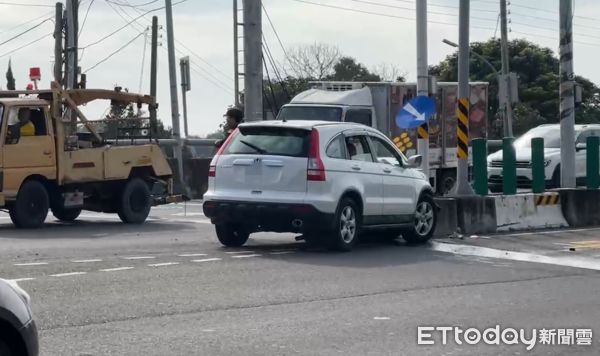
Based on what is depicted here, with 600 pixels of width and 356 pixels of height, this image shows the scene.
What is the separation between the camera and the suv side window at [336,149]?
14.7m

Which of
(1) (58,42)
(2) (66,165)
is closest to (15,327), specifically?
(2) (66,165)

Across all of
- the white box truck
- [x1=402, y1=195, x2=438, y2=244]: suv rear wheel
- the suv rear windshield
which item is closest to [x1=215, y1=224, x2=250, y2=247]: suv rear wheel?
the suv rear windshield

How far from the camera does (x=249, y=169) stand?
14570 millimetres

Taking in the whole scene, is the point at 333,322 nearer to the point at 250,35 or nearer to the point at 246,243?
the point at 246,243

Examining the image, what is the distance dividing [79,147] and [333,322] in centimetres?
1119

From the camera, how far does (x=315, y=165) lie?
14336 mm

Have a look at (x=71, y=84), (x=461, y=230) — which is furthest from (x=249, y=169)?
(x=71, y=84)

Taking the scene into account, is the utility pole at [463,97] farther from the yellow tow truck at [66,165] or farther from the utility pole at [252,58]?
the yellow tow truck at [66,165]

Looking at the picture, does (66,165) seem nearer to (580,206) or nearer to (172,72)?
(580,206)

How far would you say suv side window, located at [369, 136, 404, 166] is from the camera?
1584 centimetres

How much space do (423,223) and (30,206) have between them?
651 cm

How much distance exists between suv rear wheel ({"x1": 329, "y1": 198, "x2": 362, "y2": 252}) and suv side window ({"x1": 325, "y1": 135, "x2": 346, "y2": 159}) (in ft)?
2.02

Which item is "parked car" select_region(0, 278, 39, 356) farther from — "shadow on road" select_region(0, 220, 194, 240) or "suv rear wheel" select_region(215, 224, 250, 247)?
"shadow on road" select_region(0, 220, 194, 240)

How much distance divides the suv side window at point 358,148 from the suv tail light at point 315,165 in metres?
0.79
